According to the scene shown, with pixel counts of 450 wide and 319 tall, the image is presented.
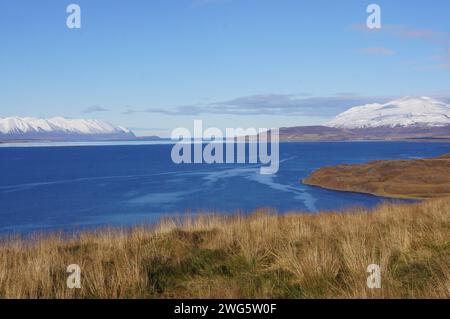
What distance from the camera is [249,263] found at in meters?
8.81

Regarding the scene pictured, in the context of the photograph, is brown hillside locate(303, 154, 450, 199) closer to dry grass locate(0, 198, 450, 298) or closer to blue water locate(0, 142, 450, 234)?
blue water locate(0, 142, 450, 234)

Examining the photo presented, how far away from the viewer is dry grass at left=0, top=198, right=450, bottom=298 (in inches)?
277

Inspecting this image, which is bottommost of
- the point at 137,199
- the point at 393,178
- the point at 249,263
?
the point at 137,199

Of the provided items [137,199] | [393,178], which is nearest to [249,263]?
[137,199]

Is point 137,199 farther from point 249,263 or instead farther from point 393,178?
point 249,263

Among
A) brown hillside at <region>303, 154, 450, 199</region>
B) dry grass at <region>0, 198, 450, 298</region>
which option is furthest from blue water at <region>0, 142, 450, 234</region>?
dry grass at <region>0, 198, 450, 298</region>

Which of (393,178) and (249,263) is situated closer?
(249,263)

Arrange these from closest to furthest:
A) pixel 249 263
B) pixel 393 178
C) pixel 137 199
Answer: pixel 249 263 → pixel 137 199 → pixel 393 178

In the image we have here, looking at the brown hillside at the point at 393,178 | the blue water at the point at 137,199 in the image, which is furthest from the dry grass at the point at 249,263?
the brown hillside at the point at 393,178

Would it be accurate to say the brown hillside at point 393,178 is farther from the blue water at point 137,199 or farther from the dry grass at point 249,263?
the dry grass at point 249,263

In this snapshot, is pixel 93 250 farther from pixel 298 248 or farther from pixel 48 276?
pixel 298 248

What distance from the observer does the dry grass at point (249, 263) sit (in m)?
7.05

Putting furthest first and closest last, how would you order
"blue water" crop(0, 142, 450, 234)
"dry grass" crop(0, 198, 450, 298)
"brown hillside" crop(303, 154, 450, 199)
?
"brown hillside" crop(303, 154, 450, 199) < "blue water" crop(0, 142, 450, 234) < "dry grass" crop(0, 198, 450, 298)
